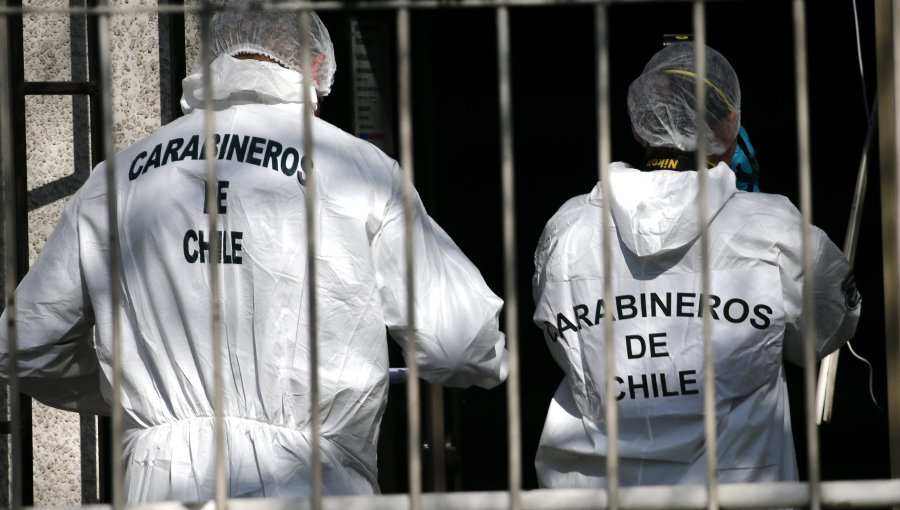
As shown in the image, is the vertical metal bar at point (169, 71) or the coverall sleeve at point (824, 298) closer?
the coverall sleeve at point (824, 298)

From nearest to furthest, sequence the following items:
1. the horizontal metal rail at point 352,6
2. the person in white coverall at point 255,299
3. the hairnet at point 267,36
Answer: the horizontal metal rail at point 352,6 < the person in white coverall at point 255,299 < the hairnet at point 267,36

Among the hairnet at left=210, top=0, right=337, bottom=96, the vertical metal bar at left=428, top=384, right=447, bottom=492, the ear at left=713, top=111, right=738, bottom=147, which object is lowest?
the vertical metal bar at left=428, top=384, right=447, bottom=492

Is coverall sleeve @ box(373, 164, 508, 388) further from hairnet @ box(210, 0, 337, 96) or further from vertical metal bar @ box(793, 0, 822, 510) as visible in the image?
vertical metal bar @ box(793, 0, 822, 510)

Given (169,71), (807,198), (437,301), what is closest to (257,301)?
(437,301)

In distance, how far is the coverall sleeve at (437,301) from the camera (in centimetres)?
257

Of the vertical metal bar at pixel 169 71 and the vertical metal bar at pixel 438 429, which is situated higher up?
the vertical metal bar at pixel 169 71

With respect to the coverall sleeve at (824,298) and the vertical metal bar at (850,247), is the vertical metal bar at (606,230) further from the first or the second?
the vertical metal bar at (850,247)

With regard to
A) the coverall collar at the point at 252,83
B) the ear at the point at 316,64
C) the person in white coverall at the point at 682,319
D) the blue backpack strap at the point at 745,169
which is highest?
the ear at the point at 316,64

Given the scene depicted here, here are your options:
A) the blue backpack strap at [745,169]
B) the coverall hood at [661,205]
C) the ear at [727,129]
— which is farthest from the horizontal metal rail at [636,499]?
the blue backpack strap at [745,169]

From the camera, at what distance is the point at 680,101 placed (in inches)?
119

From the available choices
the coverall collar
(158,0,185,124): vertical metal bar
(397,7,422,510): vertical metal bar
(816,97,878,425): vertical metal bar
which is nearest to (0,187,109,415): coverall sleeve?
the coverall collar

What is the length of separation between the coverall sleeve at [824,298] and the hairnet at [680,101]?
382mm

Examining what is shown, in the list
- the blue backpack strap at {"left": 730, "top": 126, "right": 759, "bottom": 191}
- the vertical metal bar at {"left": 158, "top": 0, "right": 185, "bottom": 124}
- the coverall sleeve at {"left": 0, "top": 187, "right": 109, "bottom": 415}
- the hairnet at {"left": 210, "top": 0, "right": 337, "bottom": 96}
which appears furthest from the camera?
the vertical metal bar at {"left": 158, "top": 0, "right": 185, "bottom": 124}

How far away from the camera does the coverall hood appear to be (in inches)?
110
